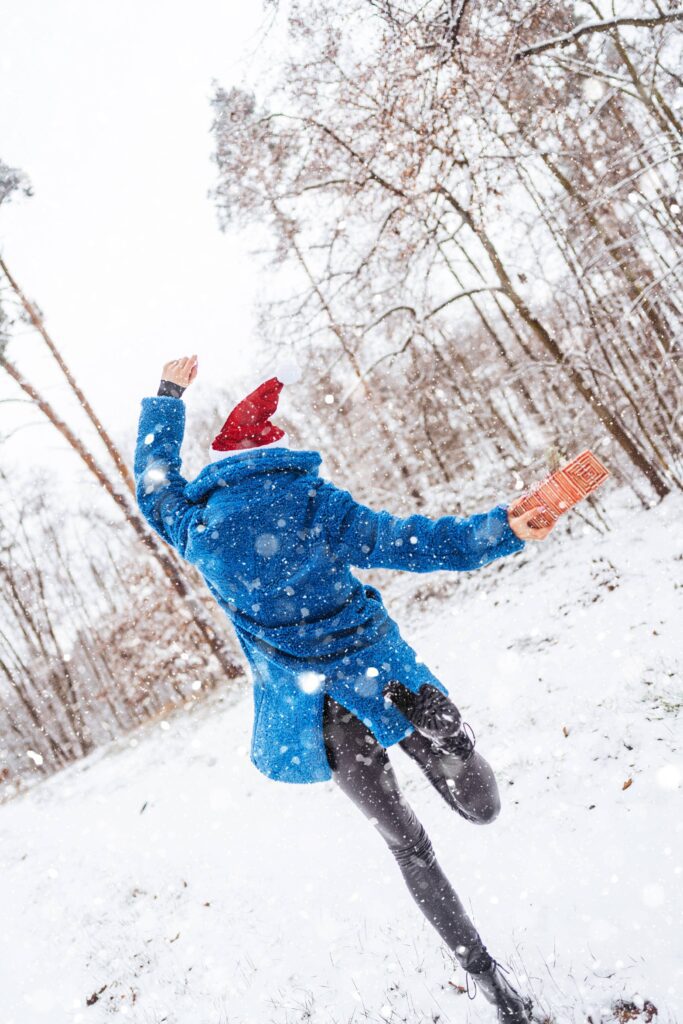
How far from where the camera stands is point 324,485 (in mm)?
2037

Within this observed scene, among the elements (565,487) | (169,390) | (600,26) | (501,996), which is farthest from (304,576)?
(600,26)

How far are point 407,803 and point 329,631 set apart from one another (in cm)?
75

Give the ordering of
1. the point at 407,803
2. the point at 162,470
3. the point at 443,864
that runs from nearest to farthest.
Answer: the point at 407,803, the point at 162,470, the point at 443,864

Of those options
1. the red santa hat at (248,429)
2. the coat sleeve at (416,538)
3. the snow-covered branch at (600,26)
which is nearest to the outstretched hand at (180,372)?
the red santa hat at (248,429)

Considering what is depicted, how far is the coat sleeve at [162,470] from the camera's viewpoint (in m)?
2.14

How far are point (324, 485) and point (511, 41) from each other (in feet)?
11.8

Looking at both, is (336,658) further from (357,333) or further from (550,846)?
(357,333)

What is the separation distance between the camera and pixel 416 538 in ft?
5.98

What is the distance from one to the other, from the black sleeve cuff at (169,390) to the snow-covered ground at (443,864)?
2.98m

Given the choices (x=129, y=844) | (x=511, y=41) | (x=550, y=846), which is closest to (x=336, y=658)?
(x=550, y=846)

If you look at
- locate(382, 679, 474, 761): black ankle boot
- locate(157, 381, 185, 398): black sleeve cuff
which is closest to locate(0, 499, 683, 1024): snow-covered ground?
locate(382, 679, 474, 761): black ankle boot

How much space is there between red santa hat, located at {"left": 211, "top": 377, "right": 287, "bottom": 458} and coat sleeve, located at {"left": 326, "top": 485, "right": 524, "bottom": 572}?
0.36 m

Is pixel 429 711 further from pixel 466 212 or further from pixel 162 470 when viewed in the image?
pixel 466 212

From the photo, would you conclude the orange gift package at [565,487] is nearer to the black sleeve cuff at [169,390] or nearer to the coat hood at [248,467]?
the coat hood at [248,467]
